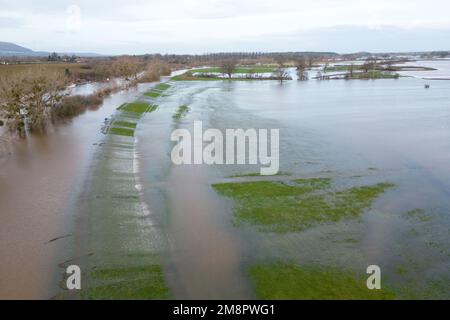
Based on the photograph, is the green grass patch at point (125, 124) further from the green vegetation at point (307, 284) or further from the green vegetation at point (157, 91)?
the green vegetation at point (307, 284)

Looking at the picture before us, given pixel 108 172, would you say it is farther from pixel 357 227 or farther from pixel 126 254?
pixel 357 227

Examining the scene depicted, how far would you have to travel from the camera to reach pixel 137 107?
44562 mm

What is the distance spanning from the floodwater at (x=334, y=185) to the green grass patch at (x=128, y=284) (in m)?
0.45

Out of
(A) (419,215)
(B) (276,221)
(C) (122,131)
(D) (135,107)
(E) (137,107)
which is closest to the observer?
(B) (276,221)

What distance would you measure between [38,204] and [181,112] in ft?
86.4

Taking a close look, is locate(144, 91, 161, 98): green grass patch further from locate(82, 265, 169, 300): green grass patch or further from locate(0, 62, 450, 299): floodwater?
locate(82, 265, 169, 300): green grass patch

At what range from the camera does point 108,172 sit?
21172 mm

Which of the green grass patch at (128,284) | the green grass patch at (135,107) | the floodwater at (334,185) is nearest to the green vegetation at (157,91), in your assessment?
the green grass patch at (135,107)

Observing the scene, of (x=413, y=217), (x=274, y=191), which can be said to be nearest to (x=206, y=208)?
(x=274, y=191)

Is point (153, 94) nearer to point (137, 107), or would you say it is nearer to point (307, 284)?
point (137, 107)

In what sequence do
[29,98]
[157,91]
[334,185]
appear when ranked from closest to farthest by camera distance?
[334,185] < [29,98] < [157,91]

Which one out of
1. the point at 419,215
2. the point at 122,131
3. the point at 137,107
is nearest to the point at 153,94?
the point at 137,107

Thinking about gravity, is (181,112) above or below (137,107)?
below
